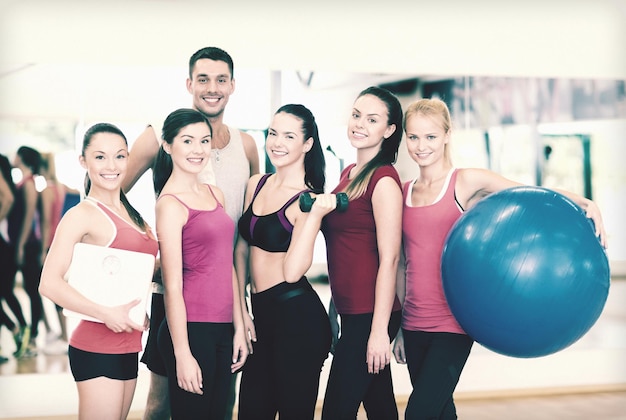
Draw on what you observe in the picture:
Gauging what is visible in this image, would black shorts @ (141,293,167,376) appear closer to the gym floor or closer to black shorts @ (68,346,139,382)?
black shorts @ (68,346,139,382)

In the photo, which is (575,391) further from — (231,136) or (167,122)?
(167,122)

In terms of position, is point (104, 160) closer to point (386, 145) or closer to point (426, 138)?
point (386, 145)

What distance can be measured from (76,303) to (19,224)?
1964 millimetres

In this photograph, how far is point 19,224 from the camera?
392cm

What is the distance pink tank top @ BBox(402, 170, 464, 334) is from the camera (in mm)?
2412

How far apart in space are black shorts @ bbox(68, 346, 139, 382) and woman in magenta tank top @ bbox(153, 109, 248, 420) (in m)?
0.15

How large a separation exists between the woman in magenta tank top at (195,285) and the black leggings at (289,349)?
4.1 inches

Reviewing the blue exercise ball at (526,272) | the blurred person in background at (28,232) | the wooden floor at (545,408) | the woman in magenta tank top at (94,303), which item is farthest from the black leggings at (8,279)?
the blue exercise ball at (526,272)

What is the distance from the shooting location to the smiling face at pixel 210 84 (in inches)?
107

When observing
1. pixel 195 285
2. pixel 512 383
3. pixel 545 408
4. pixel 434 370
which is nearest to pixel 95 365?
pixel 195 285

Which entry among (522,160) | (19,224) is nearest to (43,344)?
(19,224)

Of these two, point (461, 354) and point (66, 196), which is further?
point (66, 196)

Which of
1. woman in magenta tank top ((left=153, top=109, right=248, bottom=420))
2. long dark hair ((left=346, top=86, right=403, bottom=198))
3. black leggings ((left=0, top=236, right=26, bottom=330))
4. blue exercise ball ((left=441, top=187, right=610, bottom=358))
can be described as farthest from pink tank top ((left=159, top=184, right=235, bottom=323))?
black leggings ((left=0, top=236, right=26, bottom=330))

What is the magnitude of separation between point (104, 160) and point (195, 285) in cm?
53
